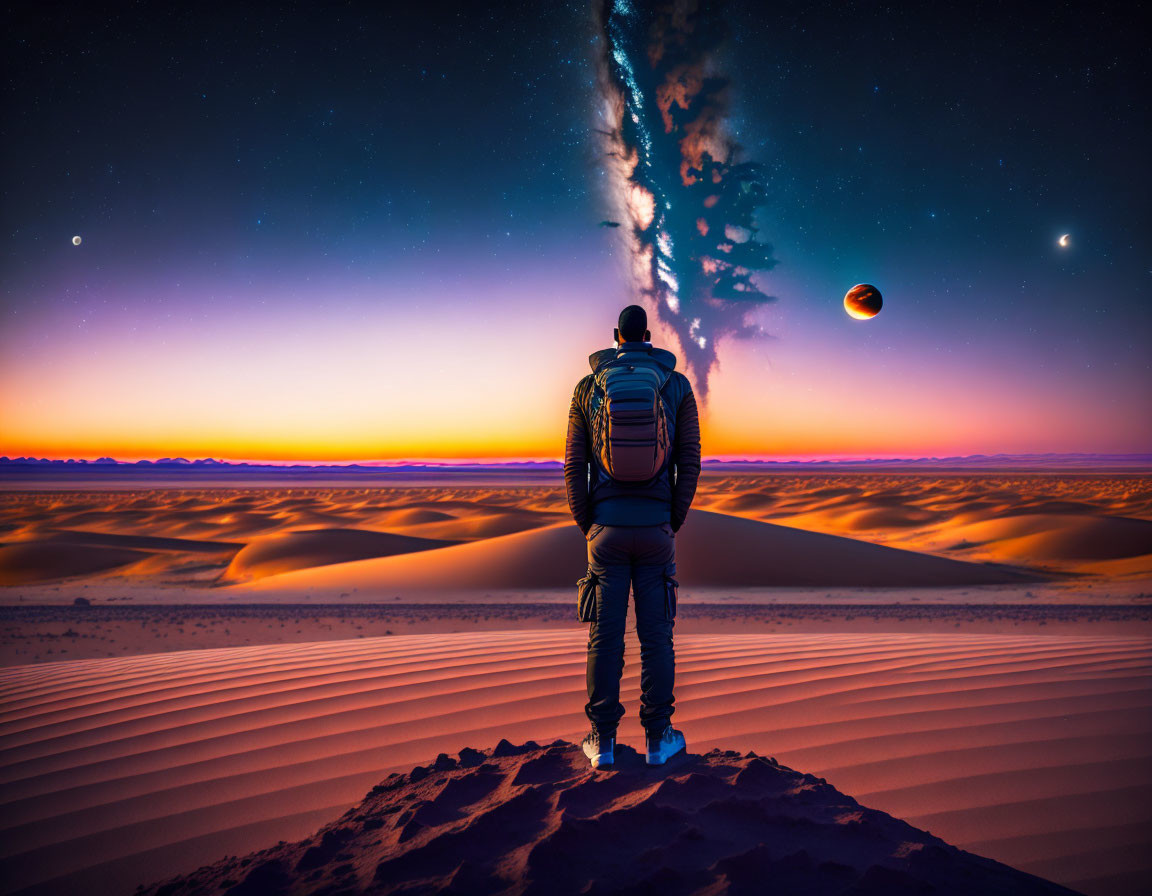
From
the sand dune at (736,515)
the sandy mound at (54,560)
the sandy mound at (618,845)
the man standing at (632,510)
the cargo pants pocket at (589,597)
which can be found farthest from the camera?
the sand dune at (736,515)

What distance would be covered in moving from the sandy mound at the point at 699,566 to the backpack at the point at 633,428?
33.9 feet

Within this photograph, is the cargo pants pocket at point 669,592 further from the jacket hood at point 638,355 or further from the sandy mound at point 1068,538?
the sandy mound at point 1068,538

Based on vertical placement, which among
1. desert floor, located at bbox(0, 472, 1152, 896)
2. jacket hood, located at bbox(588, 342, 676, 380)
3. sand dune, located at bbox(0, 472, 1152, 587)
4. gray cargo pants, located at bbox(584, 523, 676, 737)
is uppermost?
jacket hood, located at bbox(588, 342, 676, 380)

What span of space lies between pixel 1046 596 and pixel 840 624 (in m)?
5.17

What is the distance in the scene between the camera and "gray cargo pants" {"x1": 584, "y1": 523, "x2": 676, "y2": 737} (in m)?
2.56

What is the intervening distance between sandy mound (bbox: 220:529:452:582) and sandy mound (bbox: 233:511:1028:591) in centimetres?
148

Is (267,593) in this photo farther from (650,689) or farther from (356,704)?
(650,689)

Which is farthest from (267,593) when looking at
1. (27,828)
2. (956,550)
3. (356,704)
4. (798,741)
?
(956,550)

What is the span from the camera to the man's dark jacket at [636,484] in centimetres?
256

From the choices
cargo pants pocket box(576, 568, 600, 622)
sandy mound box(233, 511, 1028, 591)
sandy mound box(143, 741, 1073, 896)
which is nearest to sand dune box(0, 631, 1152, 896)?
sandy mound box(143, 741, 1073, 896)

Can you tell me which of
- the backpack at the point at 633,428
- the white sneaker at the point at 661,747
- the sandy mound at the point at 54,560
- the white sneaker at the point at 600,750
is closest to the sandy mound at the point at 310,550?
the sandy mound at the point at 54,560

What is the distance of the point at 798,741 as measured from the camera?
313 cm

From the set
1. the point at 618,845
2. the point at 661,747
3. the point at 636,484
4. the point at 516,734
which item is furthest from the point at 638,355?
the point at 516,734

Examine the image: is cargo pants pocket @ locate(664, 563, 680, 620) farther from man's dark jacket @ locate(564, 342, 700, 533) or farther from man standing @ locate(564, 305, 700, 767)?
man's dark jacket @ locate(564, 342, 700, 533)
